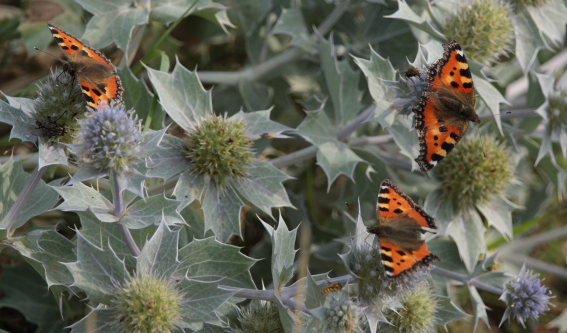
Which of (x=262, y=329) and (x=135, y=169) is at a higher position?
(x=135, y=169)

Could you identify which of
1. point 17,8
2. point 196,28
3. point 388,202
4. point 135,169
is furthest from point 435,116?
point 17,8

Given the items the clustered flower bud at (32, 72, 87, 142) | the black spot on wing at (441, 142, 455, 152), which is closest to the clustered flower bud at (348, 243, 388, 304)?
the black spot on wing at (441, 142, 455, 152)

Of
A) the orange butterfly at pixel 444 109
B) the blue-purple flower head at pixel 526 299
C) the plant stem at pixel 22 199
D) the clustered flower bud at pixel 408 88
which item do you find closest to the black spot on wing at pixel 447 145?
the orange butterfly at pixel 444 109

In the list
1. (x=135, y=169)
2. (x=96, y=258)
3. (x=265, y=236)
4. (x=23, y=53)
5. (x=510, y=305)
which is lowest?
(x=265, y=236)

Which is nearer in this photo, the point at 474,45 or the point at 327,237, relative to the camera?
the point at 474,45

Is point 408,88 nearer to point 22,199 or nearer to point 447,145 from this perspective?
point 447,145

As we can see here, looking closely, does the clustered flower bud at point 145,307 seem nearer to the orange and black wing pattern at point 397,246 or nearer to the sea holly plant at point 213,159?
the sea holly plant at point 213,159

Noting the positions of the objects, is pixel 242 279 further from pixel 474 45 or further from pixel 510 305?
pixel 474 45

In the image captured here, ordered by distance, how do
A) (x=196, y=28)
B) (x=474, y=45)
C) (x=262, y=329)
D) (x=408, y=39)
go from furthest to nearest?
(x=196, y=28), (x=408, y=39), (x=474, y=45), (x=262, y=329)
